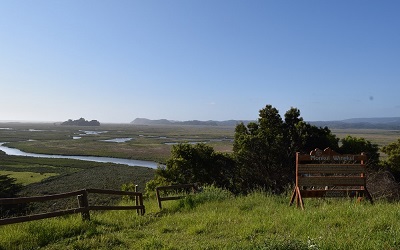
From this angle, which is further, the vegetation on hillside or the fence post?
the vegetation on hillside

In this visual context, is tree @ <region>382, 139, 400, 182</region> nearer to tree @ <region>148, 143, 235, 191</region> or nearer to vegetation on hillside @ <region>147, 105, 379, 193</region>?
vegetation on hillside @ <region>147, 105, 379, 193</region>

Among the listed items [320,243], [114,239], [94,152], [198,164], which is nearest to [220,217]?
[114,239]

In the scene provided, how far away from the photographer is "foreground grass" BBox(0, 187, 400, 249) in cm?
534

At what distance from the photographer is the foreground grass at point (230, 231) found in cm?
534

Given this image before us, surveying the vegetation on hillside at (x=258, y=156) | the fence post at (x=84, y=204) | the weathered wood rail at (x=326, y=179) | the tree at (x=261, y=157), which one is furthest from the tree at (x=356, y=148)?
the fence post at (x=84, y=204)

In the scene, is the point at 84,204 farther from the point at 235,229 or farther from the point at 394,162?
the point at 394,162

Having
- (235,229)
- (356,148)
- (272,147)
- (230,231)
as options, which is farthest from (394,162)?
(230,231)

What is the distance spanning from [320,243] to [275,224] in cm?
173

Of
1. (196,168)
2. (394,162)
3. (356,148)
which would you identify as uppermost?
(356,148)

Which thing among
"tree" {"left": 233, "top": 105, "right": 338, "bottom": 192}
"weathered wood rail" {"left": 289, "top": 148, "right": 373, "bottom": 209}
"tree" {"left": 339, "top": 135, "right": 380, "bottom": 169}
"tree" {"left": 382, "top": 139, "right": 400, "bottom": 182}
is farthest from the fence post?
"tree" {"left": 382, "top": 139, "right": 400, "bottom": 182}

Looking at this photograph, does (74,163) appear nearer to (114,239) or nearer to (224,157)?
(224,157)

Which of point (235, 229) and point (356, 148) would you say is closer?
point (235, 229)

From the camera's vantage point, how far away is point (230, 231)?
22.0ft

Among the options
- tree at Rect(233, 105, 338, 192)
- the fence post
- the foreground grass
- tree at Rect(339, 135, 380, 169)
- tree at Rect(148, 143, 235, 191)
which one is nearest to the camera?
the foreground grass
